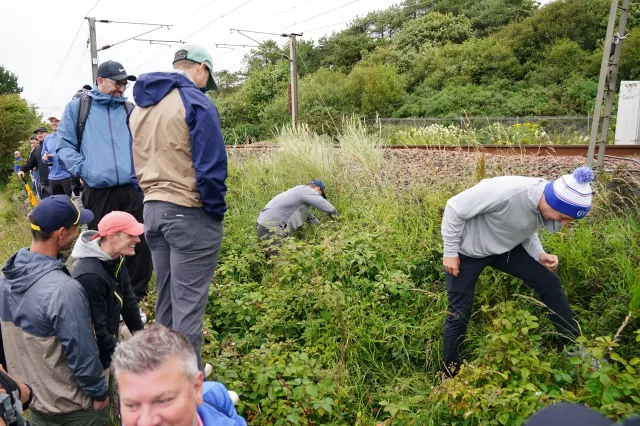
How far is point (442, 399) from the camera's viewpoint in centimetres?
299

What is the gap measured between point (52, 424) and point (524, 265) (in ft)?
10.7

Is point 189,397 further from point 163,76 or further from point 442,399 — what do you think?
point 163,76

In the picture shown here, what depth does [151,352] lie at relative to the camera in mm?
1517

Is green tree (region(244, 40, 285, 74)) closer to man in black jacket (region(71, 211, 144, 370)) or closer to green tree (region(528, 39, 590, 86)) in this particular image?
green tree (region(528, 39, 590, 86))

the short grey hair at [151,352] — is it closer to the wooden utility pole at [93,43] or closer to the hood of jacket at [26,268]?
the hood of jacket at [26,268]

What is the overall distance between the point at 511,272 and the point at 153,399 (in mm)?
2996

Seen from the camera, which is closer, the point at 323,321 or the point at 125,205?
the point at 323,321

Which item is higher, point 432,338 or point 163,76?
point 163,76

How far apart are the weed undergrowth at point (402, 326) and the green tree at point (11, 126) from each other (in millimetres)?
24066

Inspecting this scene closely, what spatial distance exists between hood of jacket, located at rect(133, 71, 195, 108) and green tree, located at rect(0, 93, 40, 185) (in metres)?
25.4

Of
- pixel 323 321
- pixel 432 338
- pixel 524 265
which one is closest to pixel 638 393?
pixel 524 265

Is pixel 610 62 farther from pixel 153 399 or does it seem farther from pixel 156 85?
pixel 153 399

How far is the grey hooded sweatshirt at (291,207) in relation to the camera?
19.2 ft

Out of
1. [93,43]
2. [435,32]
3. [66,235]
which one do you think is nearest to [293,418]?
[66,235]
